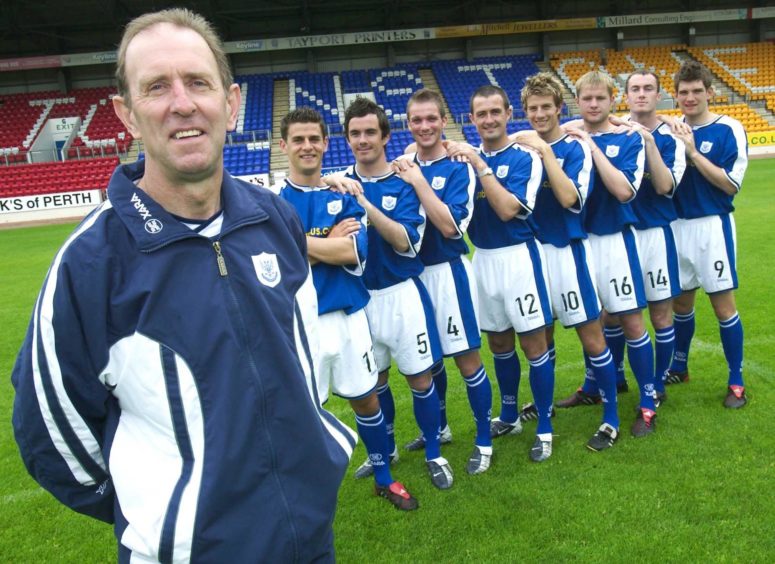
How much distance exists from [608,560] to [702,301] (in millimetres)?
4716

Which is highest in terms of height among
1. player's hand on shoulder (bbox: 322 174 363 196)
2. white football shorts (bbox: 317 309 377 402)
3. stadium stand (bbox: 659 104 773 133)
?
stadium stand (bbox: 659 104 773 133)

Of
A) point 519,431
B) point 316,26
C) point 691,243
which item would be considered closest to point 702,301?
point 691,243

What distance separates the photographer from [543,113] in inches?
149

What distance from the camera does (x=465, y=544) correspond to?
2986 millimetres

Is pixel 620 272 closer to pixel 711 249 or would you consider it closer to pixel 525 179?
pixel 711 249

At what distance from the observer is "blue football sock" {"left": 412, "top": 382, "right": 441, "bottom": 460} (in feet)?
11.8

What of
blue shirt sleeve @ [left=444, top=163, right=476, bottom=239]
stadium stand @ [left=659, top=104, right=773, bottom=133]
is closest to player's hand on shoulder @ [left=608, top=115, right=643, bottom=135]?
blue shirt sleeve @ [left=444, top=163, right=476, bottom=239]

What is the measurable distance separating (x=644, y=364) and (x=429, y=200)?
190 cm

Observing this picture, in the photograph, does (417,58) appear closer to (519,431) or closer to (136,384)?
(519,431)

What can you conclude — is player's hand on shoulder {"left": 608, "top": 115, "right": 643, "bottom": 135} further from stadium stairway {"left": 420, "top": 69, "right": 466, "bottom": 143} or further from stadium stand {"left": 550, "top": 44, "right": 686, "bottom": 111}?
stadium stand {"left": 550, "top": 44, "right": 686, "bottom": 111}

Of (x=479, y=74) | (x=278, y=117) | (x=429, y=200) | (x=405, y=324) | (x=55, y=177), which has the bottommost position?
(x=405, y=324)

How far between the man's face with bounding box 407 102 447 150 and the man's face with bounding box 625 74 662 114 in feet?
4.51

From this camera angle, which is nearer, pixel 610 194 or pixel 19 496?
pixel 19 496

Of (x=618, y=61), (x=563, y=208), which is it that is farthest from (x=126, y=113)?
(x=618, y=61)
